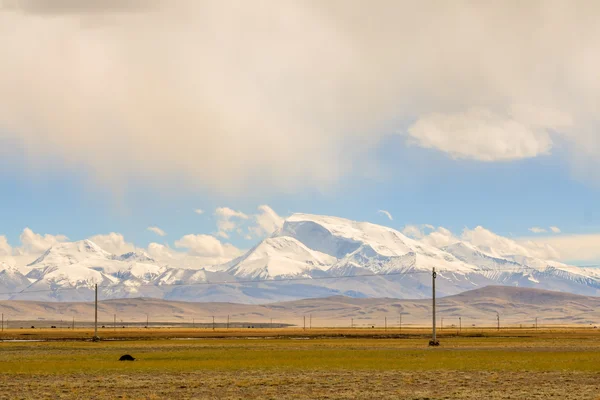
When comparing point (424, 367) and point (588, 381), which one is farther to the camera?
point (424, 367)

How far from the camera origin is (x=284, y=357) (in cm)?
7069

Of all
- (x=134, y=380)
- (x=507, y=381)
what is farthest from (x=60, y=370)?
(x=507, y=381)

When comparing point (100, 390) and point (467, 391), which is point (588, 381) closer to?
point (467, 391)

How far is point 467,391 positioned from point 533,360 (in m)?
26.8

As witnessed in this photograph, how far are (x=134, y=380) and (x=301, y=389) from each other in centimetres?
1062

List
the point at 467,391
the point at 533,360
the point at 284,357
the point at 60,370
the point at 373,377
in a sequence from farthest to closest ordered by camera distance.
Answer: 1. the point at 284,357
2. the point at 533,360
3. the point at 60,370
4. the point at 373,377
5. the point at 467,391

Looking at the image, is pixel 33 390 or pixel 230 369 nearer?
pixel 33 390

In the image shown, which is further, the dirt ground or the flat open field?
the flat open field

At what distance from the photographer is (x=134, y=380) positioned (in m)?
46.6

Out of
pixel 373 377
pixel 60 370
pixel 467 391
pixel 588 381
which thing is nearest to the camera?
pixel 467 391

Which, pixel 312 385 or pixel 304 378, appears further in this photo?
pixel 304 378

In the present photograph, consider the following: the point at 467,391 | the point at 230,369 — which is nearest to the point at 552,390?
the point at 467,391

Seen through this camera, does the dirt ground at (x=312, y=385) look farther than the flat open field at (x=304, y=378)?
No

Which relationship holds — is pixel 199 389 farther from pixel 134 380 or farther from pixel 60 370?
pixel 60 370
